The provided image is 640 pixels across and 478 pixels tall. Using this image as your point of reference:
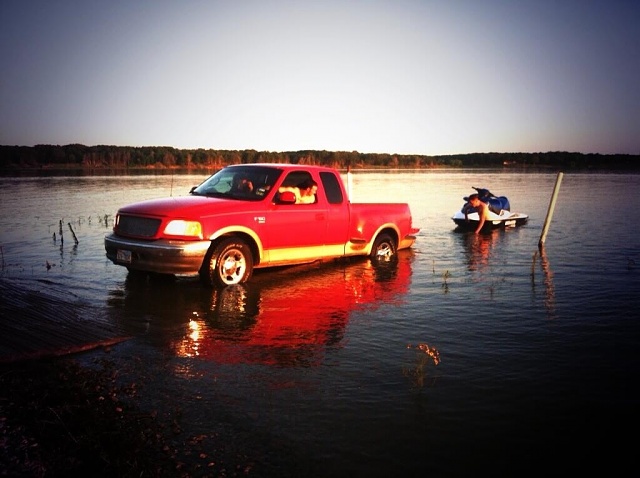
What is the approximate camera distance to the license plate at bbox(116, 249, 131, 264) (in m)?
Answer: 8.55

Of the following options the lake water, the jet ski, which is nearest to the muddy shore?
the lake water

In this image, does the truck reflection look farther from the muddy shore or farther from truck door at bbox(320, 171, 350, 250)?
the muddy shore

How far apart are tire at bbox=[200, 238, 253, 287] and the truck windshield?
911 mm

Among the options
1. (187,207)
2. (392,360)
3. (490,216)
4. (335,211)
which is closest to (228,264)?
(187,207)

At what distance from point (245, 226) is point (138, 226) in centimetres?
161

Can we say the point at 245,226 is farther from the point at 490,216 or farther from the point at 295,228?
the point at 490,216

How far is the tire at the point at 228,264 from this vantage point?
8.67 meters

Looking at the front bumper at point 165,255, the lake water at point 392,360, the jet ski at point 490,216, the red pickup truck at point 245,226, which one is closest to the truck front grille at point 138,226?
the red pickup truck at point 245,226

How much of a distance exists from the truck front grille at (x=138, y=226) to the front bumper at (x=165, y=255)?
153 mm

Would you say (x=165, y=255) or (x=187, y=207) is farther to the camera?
(x=187, y=207)

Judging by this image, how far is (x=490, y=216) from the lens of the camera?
58.1 ft

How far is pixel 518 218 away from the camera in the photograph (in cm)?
1905

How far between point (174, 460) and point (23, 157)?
96.4 metres

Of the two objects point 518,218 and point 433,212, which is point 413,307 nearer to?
point 518,218
